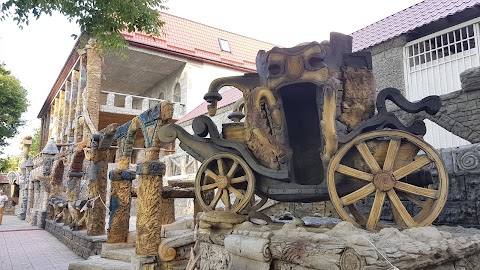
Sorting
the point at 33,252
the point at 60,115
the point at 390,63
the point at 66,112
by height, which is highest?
the point at 60,115

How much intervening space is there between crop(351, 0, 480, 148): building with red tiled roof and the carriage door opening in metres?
3.74

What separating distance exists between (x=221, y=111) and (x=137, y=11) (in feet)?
26.8

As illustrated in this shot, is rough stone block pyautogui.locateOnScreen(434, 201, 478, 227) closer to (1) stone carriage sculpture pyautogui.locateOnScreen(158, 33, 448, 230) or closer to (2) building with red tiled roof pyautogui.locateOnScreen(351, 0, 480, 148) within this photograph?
(1) stone carriage sculpture pyautogui.locateOnScreen(158, 33, 448, 230)

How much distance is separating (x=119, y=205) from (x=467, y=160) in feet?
19.6

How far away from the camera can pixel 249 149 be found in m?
3.70

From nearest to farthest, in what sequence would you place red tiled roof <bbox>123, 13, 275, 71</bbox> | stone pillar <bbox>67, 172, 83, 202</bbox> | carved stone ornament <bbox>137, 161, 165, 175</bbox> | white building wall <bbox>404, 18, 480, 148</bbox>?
carved stone ornament <bbox>137, 161, 165, 175</bbox> < white building wall <bbox>404, 18, 480, 148</bbox> < stone pillar <bbox>67, 172, 83, 202</bbox> < red tiled roof <bbox>123, 13, 275, 71</bbox>

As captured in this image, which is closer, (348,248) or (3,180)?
(348,248)

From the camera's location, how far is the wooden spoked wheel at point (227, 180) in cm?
354

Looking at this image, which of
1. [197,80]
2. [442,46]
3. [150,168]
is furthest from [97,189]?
[197,80]

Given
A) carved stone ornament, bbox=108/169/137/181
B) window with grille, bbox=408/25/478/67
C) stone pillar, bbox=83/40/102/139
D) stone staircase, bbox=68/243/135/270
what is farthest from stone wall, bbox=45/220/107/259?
window with grille, bbox=408/25/478/67

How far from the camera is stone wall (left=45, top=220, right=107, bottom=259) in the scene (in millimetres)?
7723

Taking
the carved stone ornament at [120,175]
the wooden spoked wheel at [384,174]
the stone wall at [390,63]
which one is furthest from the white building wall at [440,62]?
the carved stone ornament at [120,175]

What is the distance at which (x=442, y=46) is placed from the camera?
23.9 feet

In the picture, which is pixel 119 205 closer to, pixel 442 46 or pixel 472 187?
pixel 472 187
